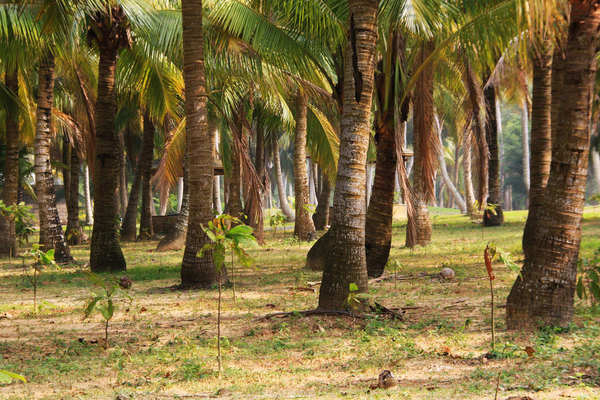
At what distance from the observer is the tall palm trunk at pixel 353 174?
7262mm

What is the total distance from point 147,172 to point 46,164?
29.8 ft

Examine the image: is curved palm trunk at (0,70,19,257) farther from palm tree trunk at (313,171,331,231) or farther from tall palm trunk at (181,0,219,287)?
palm tree trunk at (313,171,331,231)

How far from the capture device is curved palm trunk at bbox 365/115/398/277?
10.5m

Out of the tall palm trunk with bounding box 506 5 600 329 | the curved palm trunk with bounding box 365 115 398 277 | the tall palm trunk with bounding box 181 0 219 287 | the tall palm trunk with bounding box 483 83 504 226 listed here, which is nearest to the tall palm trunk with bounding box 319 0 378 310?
the tall palm trunk with bounding box 506 5 600 329

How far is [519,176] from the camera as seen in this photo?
2608 inches

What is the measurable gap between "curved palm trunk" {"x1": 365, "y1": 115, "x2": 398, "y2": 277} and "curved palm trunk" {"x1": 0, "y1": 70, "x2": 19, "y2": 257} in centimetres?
951

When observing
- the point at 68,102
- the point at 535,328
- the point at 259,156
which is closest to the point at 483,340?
the point at 535,328

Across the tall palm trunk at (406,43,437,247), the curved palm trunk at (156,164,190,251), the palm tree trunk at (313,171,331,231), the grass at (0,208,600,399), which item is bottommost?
the grass at (0,208,600,399)

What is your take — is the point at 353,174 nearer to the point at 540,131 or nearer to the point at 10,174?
the point at 540,131

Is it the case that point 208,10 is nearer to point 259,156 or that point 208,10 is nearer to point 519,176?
point 259,156

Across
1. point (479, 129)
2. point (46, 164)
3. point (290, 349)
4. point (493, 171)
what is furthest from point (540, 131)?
point (493, 171)

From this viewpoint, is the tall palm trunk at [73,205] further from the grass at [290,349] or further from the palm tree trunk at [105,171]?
the grass at [290,349]

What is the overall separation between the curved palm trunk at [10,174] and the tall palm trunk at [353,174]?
36.3 ft

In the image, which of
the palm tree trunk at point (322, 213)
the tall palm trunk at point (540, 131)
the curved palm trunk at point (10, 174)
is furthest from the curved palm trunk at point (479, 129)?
the palm tree trunk at point (322, 213)
